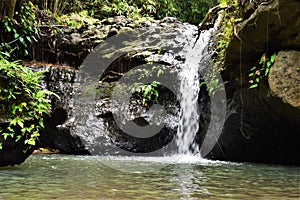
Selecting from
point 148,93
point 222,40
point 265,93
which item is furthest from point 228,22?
point 148,93

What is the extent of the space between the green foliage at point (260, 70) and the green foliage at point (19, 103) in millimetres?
3057

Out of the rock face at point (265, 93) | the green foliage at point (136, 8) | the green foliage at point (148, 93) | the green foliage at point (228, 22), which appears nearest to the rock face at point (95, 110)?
the green foliage at point (148, 93)

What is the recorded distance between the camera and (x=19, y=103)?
15.3ft

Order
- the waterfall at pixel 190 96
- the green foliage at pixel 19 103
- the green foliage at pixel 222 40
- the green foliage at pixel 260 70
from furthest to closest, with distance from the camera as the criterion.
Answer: the waterfall at pixel 190 96 < the green foliage at pixel 222 40 < the green foliage at pixel 260 70 < the green foliage at pixel 19 103

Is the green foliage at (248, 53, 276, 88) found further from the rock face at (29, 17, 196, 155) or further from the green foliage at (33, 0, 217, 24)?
the green foliage at (33, 0, 217, 24)

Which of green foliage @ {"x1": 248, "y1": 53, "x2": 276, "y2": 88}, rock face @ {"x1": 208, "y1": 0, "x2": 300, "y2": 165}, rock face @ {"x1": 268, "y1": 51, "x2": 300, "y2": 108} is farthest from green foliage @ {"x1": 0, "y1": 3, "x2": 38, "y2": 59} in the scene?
rock face @ {"x1": 268, "y1": 51, "x2": 300, "y2": 108}

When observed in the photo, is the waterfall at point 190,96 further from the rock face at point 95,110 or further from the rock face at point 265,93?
the rock face at point 265,93

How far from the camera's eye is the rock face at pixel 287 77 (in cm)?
435

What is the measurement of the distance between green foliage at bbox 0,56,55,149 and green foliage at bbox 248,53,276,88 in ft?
10.0

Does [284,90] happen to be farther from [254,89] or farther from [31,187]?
[31,187]

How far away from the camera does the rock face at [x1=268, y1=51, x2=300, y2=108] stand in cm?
435

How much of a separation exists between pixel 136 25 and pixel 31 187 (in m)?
7.38

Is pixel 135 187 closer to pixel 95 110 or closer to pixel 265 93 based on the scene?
pixel 265 93

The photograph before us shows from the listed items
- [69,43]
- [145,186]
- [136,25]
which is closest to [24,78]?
[145,186]
